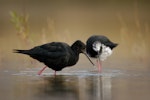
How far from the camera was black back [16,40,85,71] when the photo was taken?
11.6 meters

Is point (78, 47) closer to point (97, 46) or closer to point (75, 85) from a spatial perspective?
point (97, 46)

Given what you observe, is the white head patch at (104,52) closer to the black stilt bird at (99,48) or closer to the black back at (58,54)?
the black stilt bird at (99,48)

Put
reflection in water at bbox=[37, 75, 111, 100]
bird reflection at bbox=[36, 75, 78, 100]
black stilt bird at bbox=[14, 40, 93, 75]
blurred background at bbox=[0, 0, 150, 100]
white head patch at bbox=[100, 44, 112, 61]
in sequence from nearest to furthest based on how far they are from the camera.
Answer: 1. reflection in water at bbox=[37, 75, 111, 100]
2. bird reflection at bbox=[36, 75, 78, 100]
3. blurred background at bbox=[0, 0, 150, 100]
4. black stilt bird at bbox=[14, 40, 93, 75]
5. white head patch at bbox=[100, 44, 112, 61]

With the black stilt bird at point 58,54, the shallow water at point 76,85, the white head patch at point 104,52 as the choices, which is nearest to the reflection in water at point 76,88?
the shallow water at point 76,85

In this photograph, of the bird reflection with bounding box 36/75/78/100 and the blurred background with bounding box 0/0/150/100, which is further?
the blurred background with bounding box 0/0/150/100

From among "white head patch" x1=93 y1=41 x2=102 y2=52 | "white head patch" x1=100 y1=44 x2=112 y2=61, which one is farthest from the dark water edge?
"white head patch" x1=93 y1=41 x2=102 y2=52

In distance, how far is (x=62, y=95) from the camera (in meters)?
9.24

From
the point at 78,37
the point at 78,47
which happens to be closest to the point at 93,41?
the point at 78,47

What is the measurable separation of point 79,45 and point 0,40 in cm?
603

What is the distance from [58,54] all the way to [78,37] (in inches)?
256

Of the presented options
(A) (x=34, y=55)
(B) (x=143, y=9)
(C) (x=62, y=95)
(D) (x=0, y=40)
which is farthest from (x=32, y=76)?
(B) (x=143, y=9)

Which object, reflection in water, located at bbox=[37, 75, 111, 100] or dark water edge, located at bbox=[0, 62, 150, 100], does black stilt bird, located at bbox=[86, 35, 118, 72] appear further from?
reflection in water, located at bbox=[37, 75, 111, 100]

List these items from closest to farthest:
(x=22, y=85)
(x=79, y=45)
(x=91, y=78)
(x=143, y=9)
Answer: (x=22, y=85) < (x=91, y=78) < (x=79, y=45) < (x=143, y=9)

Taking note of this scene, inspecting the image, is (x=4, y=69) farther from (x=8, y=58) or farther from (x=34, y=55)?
(x=8, y=58)
